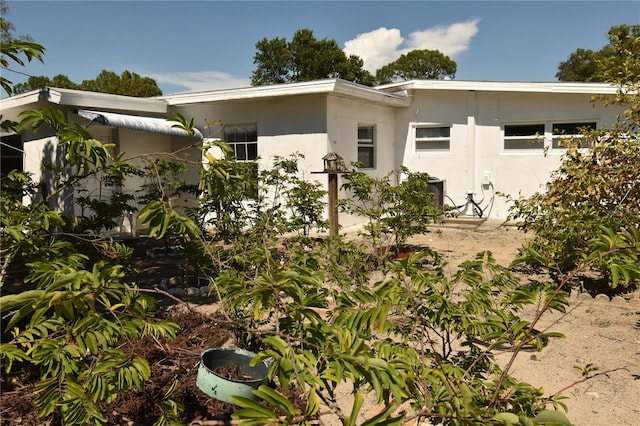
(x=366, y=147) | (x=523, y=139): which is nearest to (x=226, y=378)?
→ (x=366, y=147)

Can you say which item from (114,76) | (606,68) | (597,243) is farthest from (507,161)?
(114,76)

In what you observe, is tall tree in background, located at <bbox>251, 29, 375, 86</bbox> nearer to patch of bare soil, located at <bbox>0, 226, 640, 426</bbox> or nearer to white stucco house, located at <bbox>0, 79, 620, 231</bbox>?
white stucco house, located at <bbox>0, 79, 620, 231</bbox>

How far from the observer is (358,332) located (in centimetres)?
155

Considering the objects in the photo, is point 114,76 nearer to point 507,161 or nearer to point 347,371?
point 507,161

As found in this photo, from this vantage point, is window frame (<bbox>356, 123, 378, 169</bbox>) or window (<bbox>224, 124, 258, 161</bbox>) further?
window frame (<bbox>356, 123, 378, 169</bbox>)

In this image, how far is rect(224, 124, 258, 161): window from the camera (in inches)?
419

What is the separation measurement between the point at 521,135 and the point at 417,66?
26.9m

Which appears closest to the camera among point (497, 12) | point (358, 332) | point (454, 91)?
point (358, 332)

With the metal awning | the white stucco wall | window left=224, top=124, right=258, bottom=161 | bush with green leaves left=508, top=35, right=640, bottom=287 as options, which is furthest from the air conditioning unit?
the metal awning

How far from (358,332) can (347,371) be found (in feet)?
0.61

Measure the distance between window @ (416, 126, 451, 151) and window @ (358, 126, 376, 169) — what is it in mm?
1659

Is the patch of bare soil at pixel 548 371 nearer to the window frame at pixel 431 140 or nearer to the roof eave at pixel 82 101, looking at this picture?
the roof eave at pixel 82 101

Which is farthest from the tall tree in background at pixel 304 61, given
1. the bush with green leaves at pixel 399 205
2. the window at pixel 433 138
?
the bush with green leaves at pixel 399 205

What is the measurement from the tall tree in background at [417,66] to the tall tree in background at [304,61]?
3.32 metres
